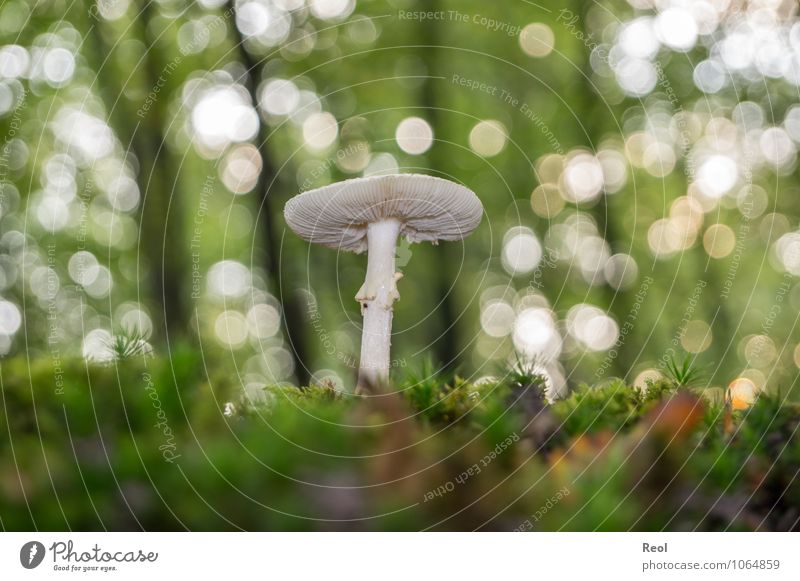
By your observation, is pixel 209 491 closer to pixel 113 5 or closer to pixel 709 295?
pixel 113 5

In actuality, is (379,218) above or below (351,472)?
above

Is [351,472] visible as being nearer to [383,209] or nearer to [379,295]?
[379,295]

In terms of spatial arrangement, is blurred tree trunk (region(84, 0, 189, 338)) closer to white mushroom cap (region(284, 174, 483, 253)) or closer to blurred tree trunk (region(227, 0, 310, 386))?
blurred tree trunk (region(227, 0, 310, 386))

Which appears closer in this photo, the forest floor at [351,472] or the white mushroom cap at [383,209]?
the forest floor at [351,472]

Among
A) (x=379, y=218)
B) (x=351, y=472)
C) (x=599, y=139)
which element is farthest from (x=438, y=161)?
(x=351, y=472)

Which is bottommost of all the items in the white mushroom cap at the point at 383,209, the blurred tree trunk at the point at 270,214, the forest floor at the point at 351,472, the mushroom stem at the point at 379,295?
the forest floor at the point at 351,472

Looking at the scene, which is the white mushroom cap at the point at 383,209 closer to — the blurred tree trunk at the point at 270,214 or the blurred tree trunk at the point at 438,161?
the blurred tree trunk at the point at 270,214

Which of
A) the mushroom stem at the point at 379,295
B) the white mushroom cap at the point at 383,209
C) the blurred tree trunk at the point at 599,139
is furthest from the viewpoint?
the blurred tree trunk at the point at 599,139

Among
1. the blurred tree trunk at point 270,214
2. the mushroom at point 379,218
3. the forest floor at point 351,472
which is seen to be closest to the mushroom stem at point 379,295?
the mushroom at point 379,218

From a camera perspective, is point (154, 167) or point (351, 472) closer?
point (351, 472)
